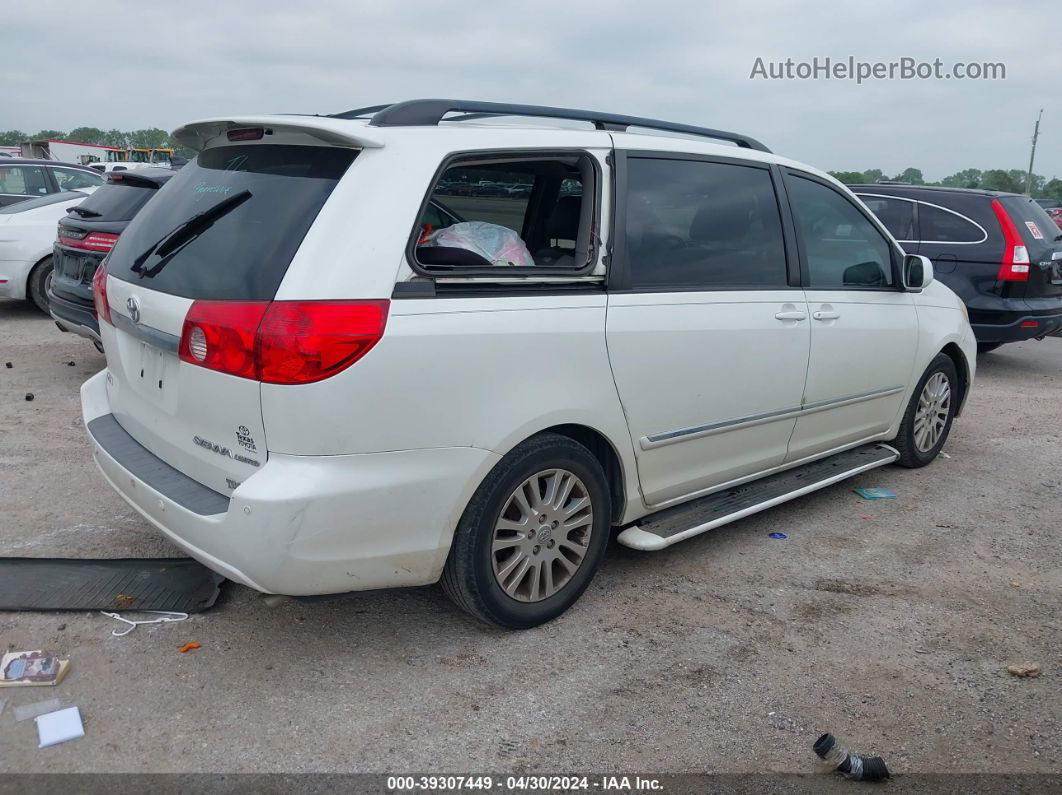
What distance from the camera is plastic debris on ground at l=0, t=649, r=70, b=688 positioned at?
298 cm

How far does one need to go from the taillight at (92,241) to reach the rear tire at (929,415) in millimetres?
5420

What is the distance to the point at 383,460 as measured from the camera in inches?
110

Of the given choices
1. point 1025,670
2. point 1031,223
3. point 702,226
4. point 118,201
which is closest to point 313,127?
point 702,226

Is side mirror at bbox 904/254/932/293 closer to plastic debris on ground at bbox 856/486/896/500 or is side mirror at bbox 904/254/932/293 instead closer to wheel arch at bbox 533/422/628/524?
plastic debris on ground at bbox 856/486/896/500

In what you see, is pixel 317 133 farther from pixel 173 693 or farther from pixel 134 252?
pixel 173 693

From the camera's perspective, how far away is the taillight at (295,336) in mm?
2668

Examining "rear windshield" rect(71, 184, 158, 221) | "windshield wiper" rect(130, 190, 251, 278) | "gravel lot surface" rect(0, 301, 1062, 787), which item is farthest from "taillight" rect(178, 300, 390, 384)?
"rear windshield" rect(71, 184, 158, 221)

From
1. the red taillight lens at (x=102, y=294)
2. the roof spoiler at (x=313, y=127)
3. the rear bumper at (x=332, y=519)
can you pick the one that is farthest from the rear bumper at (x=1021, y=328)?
the red taillight lens at (x=102, y=294)

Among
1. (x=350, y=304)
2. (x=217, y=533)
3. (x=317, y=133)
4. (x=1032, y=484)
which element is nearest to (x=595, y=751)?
(x=217, y=533)

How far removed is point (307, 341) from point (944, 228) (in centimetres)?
791

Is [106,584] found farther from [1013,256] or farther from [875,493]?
[1013,256]

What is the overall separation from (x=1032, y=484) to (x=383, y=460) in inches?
172

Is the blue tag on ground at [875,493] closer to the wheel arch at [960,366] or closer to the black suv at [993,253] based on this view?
the wheel arch at [960,366]

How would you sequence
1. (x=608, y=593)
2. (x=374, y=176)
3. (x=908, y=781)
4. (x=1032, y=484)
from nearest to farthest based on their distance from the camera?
(x=908, y=781) < (x=374, y=176) < (x=608, y=593) < (x=1032, y=484)
